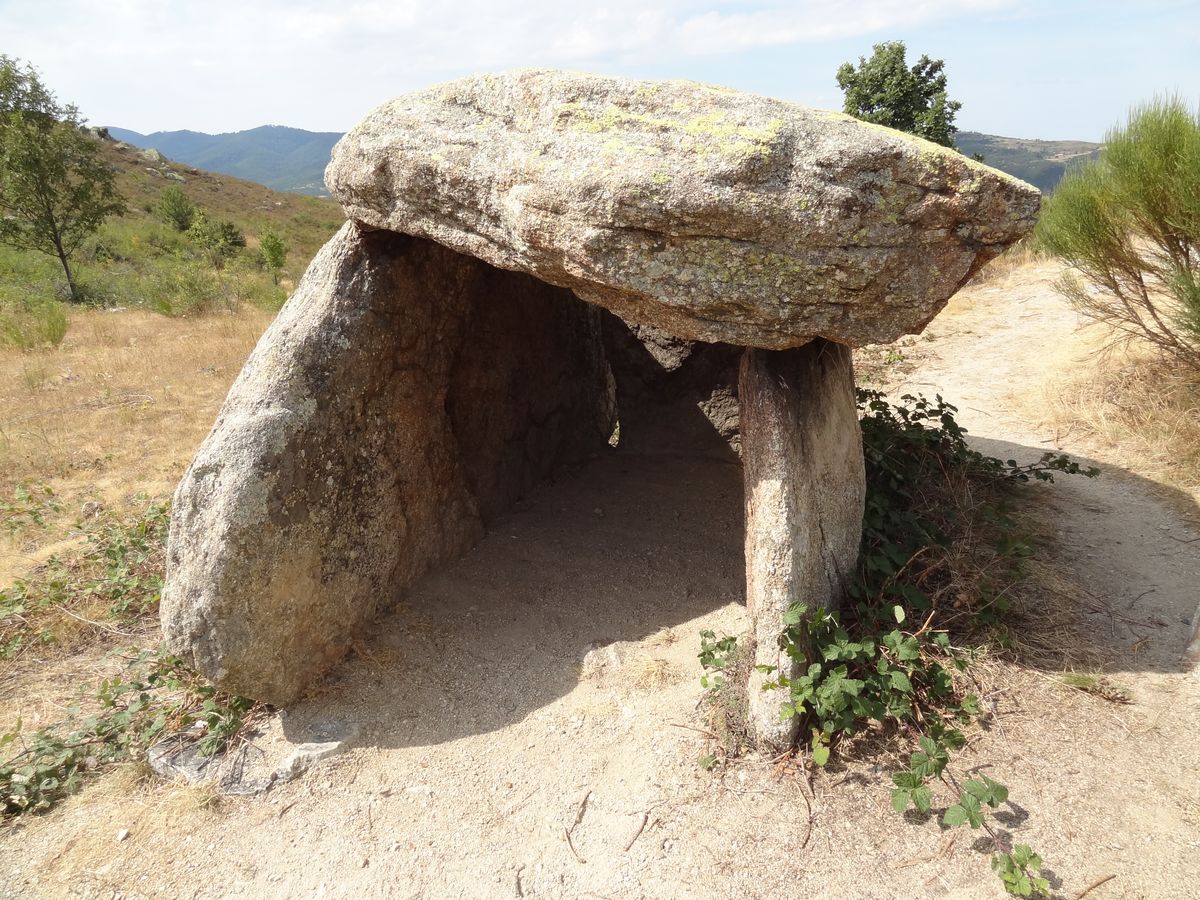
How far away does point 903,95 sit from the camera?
44.1 ft

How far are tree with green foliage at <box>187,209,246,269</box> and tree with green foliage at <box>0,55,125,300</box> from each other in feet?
7.91

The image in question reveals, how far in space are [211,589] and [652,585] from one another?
1.95 metres

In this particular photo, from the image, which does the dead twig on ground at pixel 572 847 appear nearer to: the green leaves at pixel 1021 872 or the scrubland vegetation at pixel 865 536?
the scrubland vegetation at pixel 865 536

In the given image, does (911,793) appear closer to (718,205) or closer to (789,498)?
(789,498)

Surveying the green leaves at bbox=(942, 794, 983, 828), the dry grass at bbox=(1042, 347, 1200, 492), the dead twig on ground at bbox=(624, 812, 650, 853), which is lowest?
the dead twig on ground at bbox=(624, 812, 650, 853)

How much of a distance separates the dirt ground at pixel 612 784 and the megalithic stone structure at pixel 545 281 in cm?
33

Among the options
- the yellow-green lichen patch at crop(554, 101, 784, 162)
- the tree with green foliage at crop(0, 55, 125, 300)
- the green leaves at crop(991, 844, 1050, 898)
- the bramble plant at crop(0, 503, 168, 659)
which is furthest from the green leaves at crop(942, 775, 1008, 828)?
the tree with green foliage at crop(0, 55, 125, 300)

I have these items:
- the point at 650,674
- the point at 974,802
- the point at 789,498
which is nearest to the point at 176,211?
the point at 650,674

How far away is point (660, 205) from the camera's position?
7.14 feet

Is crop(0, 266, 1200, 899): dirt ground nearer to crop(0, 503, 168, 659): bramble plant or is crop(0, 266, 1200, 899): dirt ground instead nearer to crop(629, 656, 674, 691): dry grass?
crop(629, 656, 674, 691): dry grass

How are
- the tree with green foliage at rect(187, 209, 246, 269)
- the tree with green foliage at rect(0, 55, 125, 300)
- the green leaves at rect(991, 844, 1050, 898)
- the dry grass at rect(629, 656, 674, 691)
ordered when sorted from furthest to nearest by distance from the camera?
the tree with green foliage at rect(187, 209, 246, 269), the tree with green foliage at rect(0, 55, 125, 300), the dry grass at rect(629, 656, 674, 691), the green leaves at rect(991, 844, 1050, 898)

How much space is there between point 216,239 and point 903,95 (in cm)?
1773

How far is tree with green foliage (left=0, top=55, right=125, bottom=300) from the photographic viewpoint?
1230 centimetres

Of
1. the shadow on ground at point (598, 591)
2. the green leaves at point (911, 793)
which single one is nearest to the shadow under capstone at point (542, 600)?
the shadow on ground at point (598, 591)
